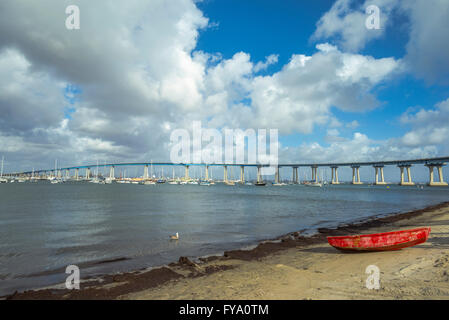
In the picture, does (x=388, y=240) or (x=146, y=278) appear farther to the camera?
(x=388, y=240)

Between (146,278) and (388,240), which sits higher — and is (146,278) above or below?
below

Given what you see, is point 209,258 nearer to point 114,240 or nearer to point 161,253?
point 161,253

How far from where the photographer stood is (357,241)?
12758mm

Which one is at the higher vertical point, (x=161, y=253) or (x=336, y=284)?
(x=336, y=284)

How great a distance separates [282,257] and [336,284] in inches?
205

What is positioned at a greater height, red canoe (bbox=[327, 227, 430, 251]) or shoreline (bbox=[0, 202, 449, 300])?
red canoe (bbox=[327, 227, 430, 251])

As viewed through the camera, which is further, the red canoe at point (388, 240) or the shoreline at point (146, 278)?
the red canoe at point (388, 240)

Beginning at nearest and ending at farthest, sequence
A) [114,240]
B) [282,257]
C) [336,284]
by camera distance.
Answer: [336,284], [282,257], [114,240]

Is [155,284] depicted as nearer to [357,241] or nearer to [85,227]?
[357,241]

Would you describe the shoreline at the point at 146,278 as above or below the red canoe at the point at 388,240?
below

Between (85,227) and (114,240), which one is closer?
(114,240)

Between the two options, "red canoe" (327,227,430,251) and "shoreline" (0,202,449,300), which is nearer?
"shoreline" (0,202,449,300)
